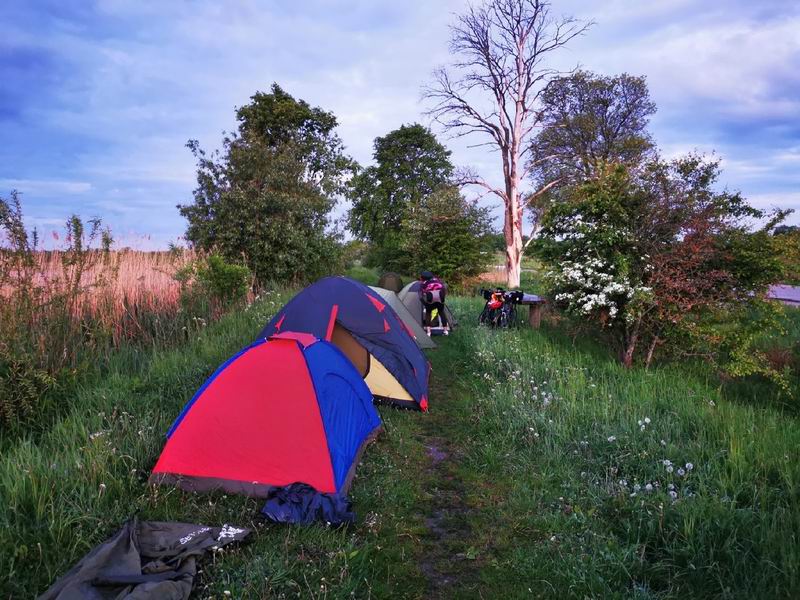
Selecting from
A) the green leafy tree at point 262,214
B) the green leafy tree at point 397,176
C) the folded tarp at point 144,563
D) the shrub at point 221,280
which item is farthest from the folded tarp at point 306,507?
the green leafy tree at point 397,176

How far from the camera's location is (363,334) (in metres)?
6.04

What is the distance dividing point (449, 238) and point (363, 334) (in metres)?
14.4

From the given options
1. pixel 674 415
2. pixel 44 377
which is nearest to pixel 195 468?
pixel 44 377

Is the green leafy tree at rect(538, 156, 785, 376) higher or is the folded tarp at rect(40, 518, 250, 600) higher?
the green leafy tree at rect(538, 156, 785, 376)

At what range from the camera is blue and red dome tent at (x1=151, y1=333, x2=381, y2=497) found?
12.5 feet

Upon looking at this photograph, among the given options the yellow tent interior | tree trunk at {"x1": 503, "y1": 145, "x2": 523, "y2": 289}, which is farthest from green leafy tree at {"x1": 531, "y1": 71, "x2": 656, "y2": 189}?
the yellow tent interior

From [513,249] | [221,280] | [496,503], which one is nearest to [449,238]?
[513,249]

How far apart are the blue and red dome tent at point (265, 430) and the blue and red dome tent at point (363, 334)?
5.31 ft

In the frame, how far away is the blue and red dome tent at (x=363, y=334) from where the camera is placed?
19.7 ft

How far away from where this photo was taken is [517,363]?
6.96 m

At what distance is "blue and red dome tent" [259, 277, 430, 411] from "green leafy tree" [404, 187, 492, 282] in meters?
13.7

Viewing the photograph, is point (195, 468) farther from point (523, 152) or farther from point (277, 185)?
point (523, 152)

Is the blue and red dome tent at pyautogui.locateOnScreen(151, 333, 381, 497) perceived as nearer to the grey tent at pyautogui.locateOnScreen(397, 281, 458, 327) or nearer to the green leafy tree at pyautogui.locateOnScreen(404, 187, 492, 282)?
the grey tent at pyautogui.locateOnScreen(397, 281, 458, 327)

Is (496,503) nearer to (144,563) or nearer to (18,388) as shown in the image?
(144,563)
